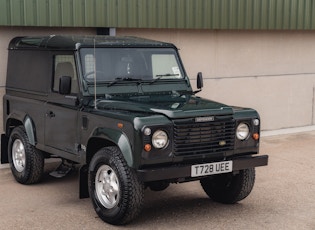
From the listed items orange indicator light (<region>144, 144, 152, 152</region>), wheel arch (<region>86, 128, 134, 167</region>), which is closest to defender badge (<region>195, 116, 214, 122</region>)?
orange indicator light (<region>144, 144, 152, 152</region>)

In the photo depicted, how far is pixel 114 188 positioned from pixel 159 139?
2.47 ft

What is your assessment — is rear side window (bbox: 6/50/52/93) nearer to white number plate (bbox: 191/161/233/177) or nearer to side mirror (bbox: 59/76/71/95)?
side mirror (bbox: 59/76/71/95)

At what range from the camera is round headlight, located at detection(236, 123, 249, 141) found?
6504 mm

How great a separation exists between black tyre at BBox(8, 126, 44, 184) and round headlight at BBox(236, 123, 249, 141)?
9.22 ft

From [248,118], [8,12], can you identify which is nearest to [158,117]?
[248,118]

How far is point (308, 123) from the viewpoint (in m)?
13.3

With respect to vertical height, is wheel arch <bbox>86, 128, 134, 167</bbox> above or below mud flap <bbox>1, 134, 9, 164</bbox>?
above

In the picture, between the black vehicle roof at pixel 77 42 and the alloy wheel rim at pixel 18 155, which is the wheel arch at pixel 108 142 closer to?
the black vehicle roof at pixel 77 42

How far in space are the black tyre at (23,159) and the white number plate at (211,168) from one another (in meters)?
2.62

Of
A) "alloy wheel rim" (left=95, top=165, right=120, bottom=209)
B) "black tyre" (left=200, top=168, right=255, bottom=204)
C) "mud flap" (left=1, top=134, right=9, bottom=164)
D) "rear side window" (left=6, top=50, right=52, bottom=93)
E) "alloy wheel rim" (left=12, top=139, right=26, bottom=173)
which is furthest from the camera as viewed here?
"mud flap" (left=1, top=134, right=9, bottom=164)

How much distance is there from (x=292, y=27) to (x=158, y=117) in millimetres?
7377

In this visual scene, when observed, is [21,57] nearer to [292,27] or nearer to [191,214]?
[191,214]

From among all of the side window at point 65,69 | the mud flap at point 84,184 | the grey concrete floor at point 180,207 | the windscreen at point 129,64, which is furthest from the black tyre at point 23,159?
the windscreen at point 129,64

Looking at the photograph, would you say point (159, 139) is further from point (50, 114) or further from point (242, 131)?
point (50, 114)
